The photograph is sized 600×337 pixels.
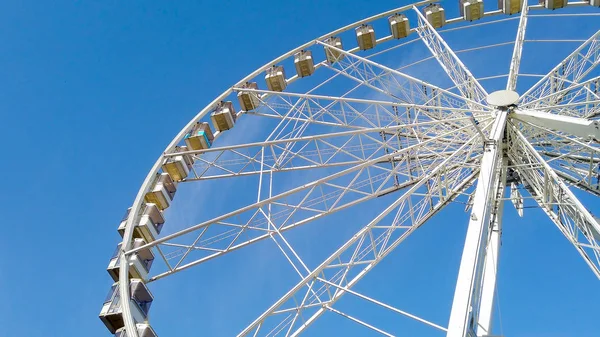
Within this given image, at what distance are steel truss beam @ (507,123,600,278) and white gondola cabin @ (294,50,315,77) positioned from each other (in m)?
8.15

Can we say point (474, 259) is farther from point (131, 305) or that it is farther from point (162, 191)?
point (162, 191)

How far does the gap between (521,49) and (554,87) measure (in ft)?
6.51

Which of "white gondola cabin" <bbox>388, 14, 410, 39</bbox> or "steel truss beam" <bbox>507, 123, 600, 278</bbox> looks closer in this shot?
"steel truss beam" <bbox>507, 123, 600, 278</bbox>

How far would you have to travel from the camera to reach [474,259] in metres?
10.0

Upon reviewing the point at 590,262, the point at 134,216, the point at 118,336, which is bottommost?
the point at 590,262

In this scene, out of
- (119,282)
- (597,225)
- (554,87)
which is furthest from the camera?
(554,87)

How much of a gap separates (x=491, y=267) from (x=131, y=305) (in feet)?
24.2

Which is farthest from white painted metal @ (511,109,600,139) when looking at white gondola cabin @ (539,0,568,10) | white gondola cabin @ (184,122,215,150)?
white gondola cabin @ (184,122,215,150)

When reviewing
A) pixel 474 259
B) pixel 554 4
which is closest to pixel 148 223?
pixel 474 259

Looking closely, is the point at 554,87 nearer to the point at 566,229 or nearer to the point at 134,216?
the point at 566,229

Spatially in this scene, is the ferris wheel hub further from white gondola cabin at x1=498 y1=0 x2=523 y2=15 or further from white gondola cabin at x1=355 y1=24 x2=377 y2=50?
white gondola cabin at x1=498 y1=0 x2=523 y2=15

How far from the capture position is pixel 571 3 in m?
21.5

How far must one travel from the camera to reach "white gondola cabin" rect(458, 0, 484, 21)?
2216cm

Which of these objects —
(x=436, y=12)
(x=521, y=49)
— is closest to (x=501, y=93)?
(x=521, y=49)
